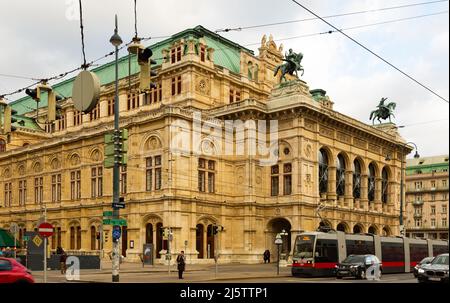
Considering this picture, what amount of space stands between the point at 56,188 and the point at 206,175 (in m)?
22.8

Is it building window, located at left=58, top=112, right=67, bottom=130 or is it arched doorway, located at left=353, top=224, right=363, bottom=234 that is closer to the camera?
arched doorway, located at left=353, top=224, right=363, bottom=234

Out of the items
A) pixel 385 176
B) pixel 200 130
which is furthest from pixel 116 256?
pixel 385 176

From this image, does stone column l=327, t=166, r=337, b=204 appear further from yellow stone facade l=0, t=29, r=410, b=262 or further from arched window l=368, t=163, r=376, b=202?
arched window l=368, t=163, r=376, b=202

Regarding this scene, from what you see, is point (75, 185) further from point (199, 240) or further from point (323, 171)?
point (323, 171)

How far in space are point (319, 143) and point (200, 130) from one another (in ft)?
41.6

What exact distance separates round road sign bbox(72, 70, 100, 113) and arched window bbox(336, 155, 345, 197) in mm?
52890

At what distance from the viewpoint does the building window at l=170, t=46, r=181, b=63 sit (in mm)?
61969

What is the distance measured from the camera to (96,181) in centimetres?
6288

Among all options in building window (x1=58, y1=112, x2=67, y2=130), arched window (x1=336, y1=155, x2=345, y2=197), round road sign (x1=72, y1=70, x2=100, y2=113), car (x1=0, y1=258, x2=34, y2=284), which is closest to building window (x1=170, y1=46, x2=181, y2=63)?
building window (x1=58, y1=112, x2=67, y2=130)

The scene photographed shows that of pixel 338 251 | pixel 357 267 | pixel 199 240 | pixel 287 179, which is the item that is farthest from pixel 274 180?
pixel 357 267

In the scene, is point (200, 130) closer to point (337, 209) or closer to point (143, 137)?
point (143, 137)

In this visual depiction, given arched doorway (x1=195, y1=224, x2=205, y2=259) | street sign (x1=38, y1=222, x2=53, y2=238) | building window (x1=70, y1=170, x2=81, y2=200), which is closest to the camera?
street sign (x1=38, y1=222, x2=53, y2=238)

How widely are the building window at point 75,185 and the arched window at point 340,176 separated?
29.7 metres

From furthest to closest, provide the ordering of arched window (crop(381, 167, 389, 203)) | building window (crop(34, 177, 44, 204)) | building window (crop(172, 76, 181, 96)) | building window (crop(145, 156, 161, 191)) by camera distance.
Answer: arched window (crop(381, 167, 389, 203)) → building window (crop(34, 177, 44, 204)) → building window (crop(172, 76, 181, 96)) → building window (crop(145, 156, 161, 191))
